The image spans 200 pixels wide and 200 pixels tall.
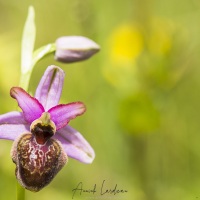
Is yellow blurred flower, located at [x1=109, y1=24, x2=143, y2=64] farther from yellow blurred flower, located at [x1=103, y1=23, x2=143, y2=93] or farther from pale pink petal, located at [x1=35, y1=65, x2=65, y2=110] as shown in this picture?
pale pink petal, located at [x1=35, y1=65, x2=65, y2=110]

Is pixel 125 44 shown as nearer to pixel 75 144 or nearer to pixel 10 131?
pixel 75 144

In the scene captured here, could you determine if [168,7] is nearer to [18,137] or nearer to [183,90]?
[183,90]

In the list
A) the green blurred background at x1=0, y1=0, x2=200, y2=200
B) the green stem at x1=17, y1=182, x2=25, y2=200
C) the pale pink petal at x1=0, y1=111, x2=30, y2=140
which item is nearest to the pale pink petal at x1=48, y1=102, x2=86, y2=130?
the pale pink petal at x1=0, y1=111, x2=30, y2=140

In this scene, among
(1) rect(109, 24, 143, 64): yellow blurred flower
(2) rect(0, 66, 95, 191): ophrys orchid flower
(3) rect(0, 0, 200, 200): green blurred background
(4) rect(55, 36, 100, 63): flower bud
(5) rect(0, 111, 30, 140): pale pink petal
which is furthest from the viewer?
(1) rect(109, 24, 143, 64): yellow blurred flower

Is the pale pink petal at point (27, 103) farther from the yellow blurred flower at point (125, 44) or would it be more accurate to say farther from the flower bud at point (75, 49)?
the yellow blurred flower at point (125, 44)

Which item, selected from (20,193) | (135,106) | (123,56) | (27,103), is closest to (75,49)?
(27,103)

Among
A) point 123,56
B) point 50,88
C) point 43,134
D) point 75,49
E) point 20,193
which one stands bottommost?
point 20,193
